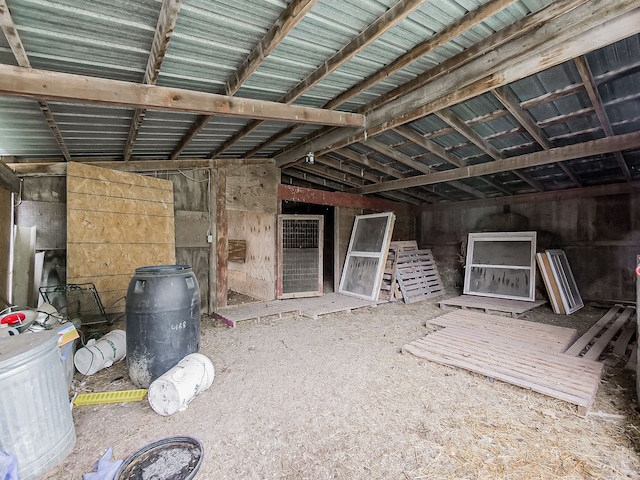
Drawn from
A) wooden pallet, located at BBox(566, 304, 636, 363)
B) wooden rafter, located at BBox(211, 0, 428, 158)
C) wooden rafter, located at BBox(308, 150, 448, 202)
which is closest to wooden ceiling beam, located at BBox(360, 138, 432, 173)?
wooden rafter, located at BBox(308, 150, 448, 202)

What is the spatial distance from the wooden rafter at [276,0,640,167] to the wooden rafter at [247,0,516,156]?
1.14 feet

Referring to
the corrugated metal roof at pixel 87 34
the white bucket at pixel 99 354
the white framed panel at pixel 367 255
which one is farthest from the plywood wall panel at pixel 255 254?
the corrugated metal roof at pixel 87 34

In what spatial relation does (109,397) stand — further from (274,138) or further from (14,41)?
(274,138)

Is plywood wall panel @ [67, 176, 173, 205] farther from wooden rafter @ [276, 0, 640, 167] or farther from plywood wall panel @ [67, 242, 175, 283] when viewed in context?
wooden rafter @ [276, 0, 640, 167]

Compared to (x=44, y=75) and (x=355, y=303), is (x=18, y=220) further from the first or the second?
(x=355, y=303)

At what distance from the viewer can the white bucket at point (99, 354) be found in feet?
9.03

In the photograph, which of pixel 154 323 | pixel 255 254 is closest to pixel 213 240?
pixel 255 254

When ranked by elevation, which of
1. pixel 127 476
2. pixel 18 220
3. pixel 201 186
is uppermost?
pixel 201 186

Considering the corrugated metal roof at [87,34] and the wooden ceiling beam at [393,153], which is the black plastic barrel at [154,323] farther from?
the wooden ceiling beam at [393,153]

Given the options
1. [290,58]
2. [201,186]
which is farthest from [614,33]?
[201,186]

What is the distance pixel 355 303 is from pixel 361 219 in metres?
2.09

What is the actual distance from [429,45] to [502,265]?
16.2 feet

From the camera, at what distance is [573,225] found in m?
5.85

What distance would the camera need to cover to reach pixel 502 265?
5.88m
